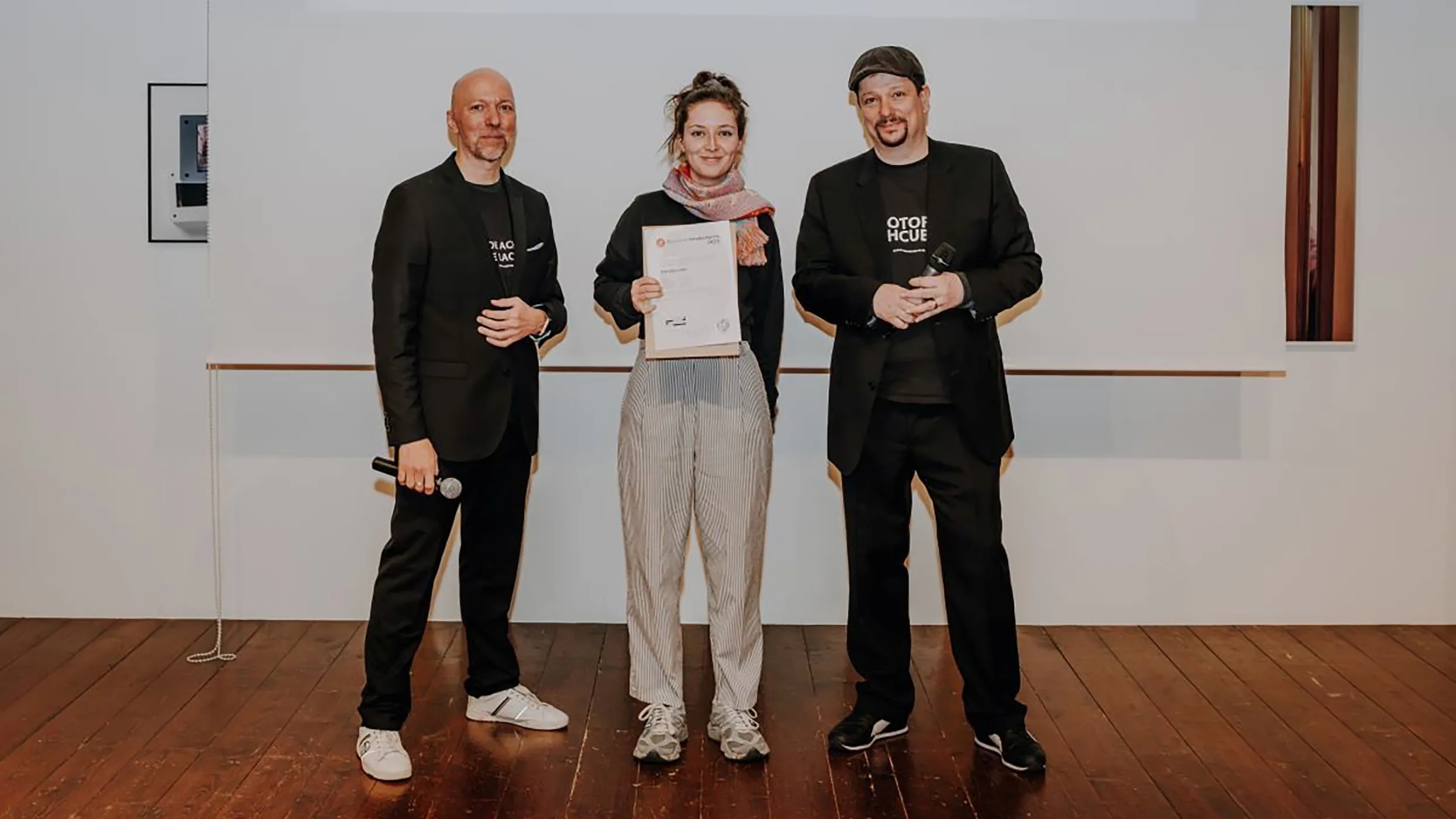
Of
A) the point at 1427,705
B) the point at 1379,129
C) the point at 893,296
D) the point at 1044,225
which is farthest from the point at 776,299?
the point at 1379,129

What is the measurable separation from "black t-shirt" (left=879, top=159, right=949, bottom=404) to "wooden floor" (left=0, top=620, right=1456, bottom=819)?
2.95 feet

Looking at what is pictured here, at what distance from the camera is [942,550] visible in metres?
3.37

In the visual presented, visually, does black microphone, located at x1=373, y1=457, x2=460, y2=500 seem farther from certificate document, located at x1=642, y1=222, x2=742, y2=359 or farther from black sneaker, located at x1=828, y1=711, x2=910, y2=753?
black sneaker, located at x1=828, y1=711, x2=910, y2=753

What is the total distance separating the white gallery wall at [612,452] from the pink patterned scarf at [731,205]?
1.37m

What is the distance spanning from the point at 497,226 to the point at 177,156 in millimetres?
1773

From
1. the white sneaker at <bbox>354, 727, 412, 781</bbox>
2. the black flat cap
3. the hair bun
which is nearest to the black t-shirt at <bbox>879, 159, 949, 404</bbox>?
the black flat cap

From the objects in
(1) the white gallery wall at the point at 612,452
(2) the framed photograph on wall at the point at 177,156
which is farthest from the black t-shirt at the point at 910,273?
(2) the framed photograph on wall at the point at 177,156

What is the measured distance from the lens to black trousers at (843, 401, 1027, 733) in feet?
10.9

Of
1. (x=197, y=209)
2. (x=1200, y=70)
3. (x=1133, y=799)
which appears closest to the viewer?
(x=1133, y=799)

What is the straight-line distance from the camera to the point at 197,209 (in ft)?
14.9

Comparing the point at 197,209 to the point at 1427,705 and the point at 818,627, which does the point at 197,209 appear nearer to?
the point at 818,627

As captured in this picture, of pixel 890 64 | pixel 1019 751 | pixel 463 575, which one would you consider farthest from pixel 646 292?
pixel 1019 751

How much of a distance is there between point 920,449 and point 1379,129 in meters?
2.34

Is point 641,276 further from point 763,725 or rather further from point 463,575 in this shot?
point 763,725
